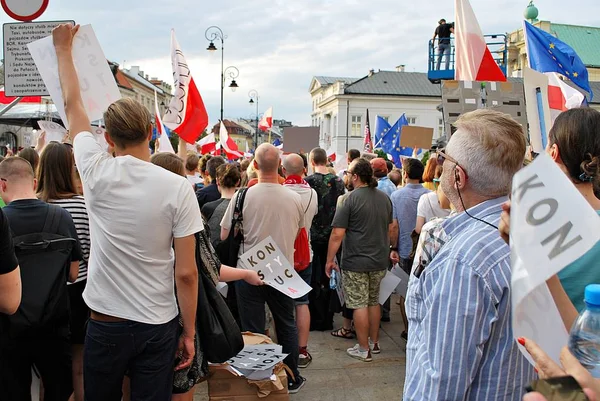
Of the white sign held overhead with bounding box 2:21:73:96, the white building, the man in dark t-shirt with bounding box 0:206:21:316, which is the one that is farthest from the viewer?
the white building

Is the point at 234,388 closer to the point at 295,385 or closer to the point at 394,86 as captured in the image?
the point at 295,385

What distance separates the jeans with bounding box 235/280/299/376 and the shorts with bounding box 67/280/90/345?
1.27m

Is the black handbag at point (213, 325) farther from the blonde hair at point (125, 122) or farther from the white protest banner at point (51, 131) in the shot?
the white protest banner at point (51, 131)

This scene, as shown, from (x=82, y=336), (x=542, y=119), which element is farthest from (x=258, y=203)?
(x=542, y=119)

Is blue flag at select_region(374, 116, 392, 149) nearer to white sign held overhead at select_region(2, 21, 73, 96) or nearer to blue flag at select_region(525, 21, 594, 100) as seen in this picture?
blue flag at select_region(525, 21, 594, 100)

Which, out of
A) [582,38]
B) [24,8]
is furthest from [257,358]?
[582,38]

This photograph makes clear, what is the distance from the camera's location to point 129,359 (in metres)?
2.44

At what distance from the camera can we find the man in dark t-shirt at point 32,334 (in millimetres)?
2840

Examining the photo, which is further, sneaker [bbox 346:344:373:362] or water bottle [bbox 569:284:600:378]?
sneaker [bbox 346:344:373:362]

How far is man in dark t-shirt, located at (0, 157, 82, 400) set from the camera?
2.84m

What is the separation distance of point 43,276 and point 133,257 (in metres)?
0.86

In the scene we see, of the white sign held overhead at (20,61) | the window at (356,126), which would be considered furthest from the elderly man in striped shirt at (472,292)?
the window at (356,126)

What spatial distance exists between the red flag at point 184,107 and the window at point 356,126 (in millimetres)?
63203

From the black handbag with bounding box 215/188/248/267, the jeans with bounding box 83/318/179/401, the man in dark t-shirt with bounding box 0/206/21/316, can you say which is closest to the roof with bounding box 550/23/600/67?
the black handbag with bounding box 215/188/248/267
